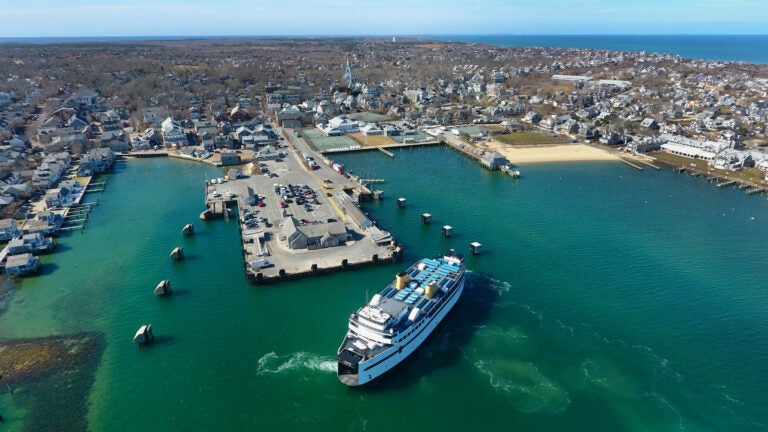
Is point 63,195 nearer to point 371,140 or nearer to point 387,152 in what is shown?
point 387,152

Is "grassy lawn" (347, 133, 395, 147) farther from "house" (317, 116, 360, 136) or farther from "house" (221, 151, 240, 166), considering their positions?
"house" (221, 151, 240, 166)

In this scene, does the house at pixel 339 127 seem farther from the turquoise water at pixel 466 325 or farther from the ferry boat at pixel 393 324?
the ferry boat at pixel 393 324

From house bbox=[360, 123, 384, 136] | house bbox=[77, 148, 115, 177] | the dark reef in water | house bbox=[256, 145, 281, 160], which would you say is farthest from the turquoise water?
house bbox=[360, 123, 384, 136]

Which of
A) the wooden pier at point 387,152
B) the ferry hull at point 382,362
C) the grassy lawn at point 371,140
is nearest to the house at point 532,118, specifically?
the grassy lawn at point 371,140

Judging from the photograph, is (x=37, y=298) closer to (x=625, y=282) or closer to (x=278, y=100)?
(x=625, y=282)

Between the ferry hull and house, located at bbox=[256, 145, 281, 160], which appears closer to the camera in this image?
the ferry hull

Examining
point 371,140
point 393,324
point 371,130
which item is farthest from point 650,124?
point 393,324

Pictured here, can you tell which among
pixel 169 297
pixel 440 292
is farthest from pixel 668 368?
pixel 169 297
